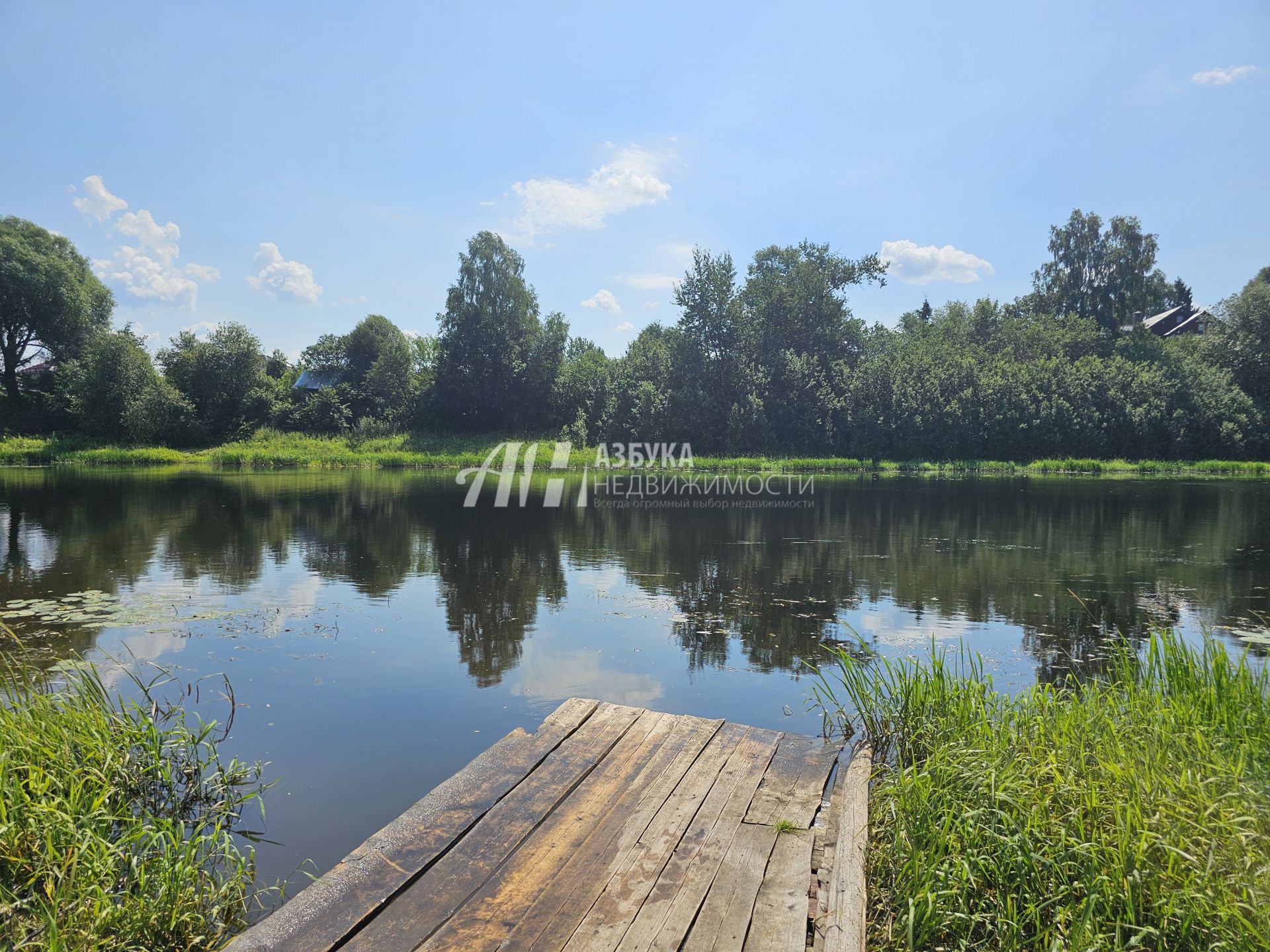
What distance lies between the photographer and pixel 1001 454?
147 ft

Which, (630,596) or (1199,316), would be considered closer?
(630,596)

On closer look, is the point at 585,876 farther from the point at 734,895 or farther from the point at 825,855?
the point at 825,855

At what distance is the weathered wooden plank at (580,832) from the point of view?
296 cm

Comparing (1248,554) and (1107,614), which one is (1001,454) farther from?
(1107,614)

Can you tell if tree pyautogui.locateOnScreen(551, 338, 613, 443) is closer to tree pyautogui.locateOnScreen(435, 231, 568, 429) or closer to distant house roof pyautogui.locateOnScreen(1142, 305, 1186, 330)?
tree pyautogui.locateOnScreen(435, 231, 568, 429)

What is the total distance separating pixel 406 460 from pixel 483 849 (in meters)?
41.8

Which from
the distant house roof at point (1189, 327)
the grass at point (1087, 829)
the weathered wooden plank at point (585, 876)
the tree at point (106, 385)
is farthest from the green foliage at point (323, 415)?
the distant house roof at point (1189, 327)

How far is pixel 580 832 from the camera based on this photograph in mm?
3680

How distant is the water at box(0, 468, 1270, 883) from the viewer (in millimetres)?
5980

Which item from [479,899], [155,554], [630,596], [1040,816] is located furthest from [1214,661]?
[155,554]

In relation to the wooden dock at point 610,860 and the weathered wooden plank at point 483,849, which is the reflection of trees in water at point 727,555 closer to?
the weathered wooden plank at point 483,849

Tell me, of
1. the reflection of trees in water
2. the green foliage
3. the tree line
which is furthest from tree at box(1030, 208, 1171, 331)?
the green foliage

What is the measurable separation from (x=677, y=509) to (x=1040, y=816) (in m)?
18.7

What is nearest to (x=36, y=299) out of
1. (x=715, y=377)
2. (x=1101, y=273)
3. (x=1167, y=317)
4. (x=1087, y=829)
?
(x=715, y=377)
